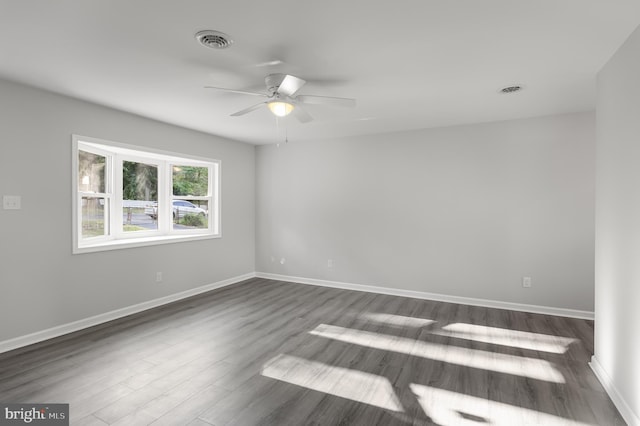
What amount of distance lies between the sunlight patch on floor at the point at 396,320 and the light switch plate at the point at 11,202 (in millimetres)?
3686

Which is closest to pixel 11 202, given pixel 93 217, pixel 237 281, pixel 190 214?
pixel 93 217

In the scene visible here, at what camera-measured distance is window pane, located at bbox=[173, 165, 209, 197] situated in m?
5.03

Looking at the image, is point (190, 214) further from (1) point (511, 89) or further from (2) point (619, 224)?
(2) point (619, 224)

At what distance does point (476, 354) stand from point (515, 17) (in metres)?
2.66

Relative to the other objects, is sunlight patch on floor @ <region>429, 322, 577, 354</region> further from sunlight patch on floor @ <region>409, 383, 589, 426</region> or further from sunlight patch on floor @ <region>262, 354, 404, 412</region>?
sunlight patch on floor @ <region>262, 354, 404, 412</region>

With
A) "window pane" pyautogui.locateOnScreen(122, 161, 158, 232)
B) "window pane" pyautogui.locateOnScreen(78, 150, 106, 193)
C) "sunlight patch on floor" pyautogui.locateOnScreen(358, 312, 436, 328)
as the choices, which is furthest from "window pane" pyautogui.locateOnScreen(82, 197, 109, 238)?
"sunlight patch on floor" pyautogui.locateOnScreen(358, 312, 436, 328)

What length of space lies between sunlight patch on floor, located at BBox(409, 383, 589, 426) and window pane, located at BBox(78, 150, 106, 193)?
13.5ft

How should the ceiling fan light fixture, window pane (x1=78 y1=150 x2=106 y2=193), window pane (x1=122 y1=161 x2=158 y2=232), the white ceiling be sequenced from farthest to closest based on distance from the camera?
window pane (x1=122 y1=161 x2=158 y2=232) < window pane (x1=78 y1=150 x2=106 y2=193) < the ceiling fan light fixture < the white ceiling

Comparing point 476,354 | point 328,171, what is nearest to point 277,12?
point 476,354

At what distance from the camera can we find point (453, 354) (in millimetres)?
2918

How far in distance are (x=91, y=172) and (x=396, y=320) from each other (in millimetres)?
4064

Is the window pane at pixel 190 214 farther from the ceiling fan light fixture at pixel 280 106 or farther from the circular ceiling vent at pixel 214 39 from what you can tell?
the circular ceiling vent at pixel 214 39

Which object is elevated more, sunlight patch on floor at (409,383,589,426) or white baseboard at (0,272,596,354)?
white baseboard at (0,272,596,354)

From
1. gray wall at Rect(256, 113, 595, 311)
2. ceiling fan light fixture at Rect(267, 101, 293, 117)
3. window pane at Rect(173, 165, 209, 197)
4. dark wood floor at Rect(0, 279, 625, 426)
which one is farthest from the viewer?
window pane at Rect(173, 165, 209, 197)
